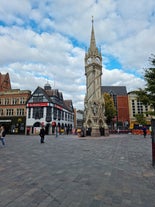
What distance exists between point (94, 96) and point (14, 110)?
24533 millimetres

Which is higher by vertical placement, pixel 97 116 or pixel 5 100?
pixel 5 100

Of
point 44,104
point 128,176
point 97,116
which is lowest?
point 128,176

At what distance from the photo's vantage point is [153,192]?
4.58 m

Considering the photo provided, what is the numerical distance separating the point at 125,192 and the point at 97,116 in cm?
3130

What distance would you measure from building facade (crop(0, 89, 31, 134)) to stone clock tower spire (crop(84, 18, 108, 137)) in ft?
64.4

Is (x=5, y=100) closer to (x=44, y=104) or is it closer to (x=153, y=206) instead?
(x=44, y=104)

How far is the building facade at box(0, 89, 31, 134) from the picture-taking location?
47434 millimetres

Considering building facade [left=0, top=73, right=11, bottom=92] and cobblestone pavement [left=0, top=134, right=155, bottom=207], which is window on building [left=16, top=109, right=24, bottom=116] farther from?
cobblestone pavement [left=0, top=134, right=155, bottom=207]

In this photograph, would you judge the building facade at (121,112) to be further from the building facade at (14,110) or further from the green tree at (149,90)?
the green tree at (149,90)

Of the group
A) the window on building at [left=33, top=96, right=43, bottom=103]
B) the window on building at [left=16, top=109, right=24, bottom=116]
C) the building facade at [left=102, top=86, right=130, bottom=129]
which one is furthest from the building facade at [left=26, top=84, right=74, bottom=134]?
the building facade at [left=102, top=86, right=130, bottom=129]

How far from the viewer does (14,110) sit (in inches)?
1932

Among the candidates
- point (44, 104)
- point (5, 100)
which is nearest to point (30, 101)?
point (44, 104)

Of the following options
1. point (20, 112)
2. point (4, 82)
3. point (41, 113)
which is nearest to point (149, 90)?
point (41, 113)

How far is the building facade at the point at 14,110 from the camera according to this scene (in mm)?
47434
